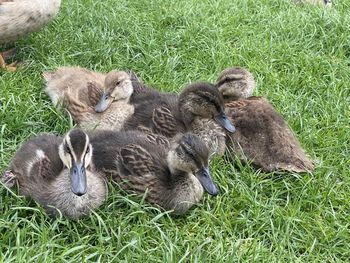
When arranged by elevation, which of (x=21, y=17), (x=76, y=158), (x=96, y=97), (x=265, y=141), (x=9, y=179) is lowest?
(x=265, y=141)

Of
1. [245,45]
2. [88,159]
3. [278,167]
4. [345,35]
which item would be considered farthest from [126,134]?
[345,35]

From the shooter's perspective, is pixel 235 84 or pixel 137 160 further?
pixel 235 84

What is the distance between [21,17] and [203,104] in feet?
7.12

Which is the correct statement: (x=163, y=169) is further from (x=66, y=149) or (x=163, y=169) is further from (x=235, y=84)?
(x=235, y=84)

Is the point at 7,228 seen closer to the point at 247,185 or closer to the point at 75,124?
the point at 75,124

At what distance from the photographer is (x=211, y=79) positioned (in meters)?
5.40

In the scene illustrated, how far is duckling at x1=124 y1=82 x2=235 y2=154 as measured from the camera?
424cm

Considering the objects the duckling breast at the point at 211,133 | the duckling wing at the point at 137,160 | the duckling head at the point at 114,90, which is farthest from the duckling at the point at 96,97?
the duckling wing at the point at 137,160

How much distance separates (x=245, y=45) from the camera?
6.11m

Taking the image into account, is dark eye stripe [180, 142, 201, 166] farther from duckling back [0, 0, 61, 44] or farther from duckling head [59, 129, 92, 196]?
duckling back [0, 0, 61, 44]

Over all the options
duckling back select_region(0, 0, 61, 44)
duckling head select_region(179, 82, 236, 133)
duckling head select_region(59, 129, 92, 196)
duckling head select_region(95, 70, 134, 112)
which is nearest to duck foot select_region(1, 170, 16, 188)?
duckling head select_region(59, 129, 92, 196)

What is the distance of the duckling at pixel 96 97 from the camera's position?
175 inches

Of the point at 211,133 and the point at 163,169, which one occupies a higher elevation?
the point at 163,169

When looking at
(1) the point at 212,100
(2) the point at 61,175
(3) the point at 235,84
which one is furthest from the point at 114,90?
(2) the point at 61,175
